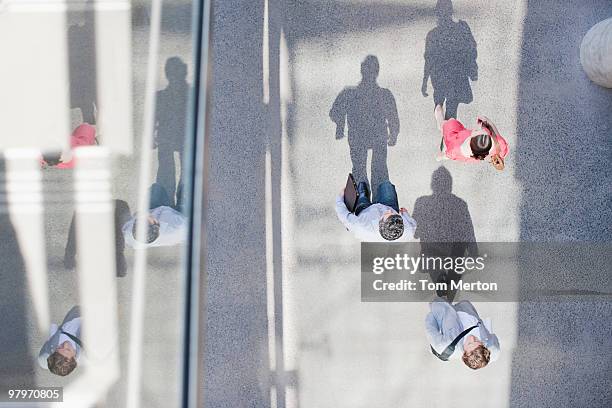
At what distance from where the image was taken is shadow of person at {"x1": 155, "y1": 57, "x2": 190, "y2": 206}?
2066 mm

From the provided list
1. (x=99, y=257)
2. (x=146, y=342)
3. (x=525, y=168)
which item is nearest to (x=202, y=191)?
(x=146, y=342)

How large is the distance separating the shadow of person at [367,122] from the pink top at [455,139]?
1.20 feet

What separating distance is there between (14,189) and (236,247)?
53.2 inches

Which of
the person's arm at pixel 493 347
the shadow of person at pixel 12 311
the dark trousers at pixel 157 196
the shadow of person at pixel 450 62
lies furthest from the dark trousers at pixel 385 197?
the shadow of person at pixel 12 311

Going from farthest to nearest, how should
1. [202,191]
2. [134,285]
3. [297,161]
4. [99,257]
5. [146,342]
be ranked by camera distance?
[297,161], [99,257], [134,285], [146,342], [202,191]

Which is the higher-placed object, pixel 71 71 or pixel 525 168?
pixel 71 71

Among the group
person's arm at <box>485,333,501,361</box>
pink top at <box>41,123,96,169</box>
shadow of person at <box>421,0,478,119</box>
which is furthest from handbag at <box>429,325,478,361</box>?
pink top at <box>41,123,96,169</box>

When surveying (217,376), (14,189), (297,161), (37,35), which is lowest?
(217,376)

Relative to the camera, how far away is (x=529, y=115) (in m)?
3.31

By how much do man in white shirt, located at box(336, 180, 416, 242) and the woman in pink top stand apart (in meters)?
0.46

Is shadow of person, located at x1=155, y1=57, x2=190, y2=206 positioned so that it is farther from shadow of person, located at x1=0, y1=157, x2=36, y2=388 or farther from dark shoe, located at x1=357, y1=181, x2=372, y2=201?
dark shoe, located at x1=357, y1=181, x2=372, y2=201

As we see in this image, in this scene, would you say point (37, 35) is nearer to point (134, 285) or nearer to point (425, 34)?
point (134, 285)

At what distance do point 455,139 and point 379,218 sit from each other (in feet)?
2.19

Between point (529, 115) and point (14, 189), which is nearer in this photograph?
point (14, 189)
